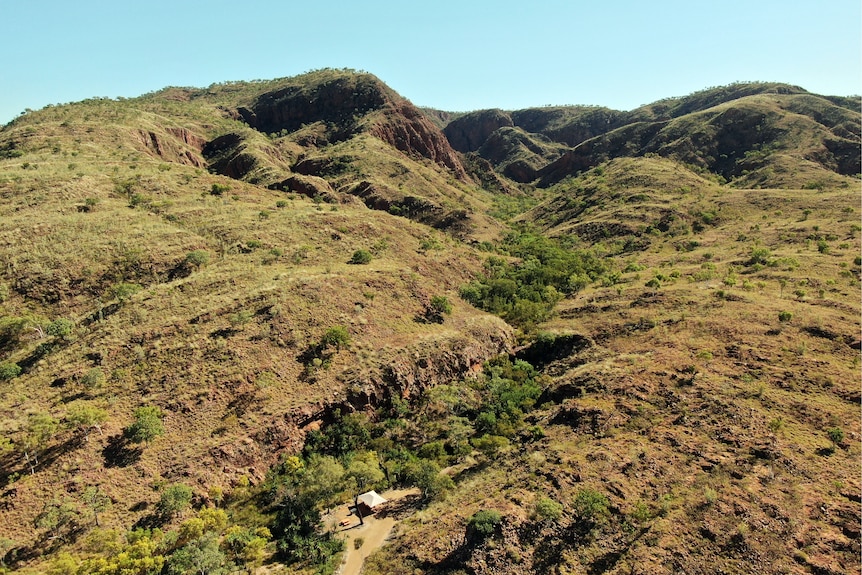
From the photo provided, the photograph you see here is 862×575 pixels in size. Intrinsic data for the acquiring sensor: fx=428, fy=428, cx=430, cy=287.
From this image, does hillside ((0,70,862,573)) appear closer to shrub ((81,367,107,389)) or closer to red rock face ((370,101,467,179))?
shrub ((81,367,107,389))

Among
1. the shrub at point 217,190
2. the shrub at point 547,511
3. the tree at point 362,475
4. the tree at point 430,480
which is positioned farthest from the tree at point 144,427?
the shrub at point 217,190

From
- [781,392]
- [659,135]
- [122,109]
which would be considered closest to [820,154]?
[659,135]

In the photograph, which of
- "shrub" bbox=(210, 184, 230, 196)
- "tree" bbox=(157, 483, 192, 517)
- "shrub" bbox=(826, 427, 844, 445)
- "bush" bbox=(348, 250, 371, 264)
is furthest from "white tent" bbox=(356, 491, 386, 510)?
"shrub" bbox=(210, 184, 230, 196)

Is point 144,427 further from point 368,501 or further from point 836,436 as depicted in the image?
point 836,436

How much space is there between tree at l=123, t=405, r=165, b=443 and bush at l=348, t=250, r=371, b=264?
29939 millimetres

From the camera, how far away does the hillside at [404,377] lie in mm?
24719

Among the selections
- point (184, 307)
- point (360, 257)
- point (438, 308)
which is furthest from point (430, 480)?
point (360, 257)

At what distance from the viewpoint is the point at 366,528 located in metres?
28.8

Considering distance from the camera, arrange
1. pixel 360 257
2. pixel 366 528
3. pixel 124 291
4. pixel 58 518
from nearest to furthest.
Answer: pixel 58 518 < pixel 366 528 < pixel 124 291 < pixel 360 257

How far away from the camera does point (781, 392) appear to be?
33062 millimetres

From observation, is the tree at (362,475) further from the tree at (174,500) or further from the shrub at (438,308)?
the shrub at (438,308)

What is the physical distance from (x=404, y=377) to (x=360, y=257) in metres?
20.8

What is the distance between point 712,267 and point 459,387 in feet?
135

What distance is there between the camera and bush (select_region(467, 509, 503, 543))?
81.1 feet
